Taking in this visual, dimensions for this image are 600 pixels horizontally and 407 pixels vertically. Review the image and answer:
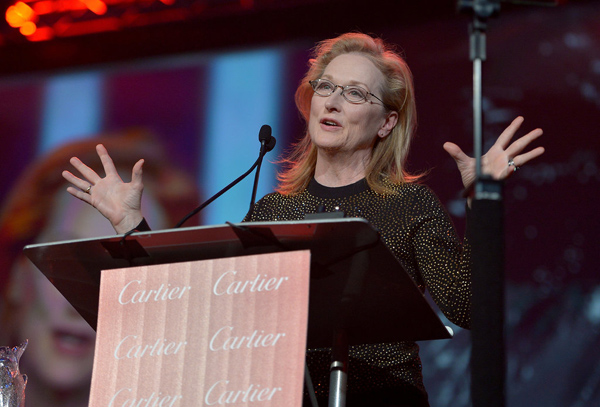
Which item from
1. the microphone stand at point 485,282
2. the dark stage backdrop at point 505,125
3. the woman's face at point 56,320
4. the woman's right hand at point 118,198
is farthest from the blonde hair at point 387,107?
the woman's face at point 56,320

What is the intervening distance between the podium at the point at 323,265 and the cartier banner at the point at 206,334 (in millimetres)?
41

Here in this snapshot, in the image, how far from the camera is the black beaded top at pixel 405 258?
1586 mm

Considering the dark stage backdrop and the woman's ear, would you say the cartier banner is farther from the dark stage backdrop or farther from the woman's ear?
the dark stage backdrop

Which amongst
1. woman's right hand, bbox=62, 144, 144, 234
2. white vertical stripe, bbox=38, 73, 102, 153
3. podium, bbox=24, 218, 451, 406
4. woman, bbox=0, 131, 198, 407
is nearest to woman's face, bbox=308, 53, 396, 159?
woman's right hand, bbox=62, 144, 144, 234

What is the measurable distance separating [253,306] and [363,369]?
2.11ft

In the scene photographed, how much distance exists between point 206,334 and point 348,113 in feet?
3.21

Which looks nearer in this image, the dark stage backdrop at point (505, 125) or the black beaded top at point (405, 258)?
the black beaded top at point (405, 258)

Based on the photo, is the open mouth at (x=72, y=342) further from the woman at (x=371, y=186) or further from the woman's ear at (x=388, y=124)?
the woman's ear at (x=388, y=124)

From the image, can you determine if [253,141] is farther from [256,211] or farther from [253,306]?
[253,306]

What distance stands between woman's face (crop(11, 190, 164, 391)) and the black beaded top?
80.4 inches

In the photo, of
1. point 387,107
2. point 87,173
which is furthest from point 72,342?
point 387,107

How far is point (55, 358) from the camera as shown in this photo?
12.2 feet

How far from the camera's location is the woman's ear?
6.64 feet

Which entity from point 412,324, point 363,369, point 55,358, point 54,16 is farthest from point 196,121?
point 412,324
